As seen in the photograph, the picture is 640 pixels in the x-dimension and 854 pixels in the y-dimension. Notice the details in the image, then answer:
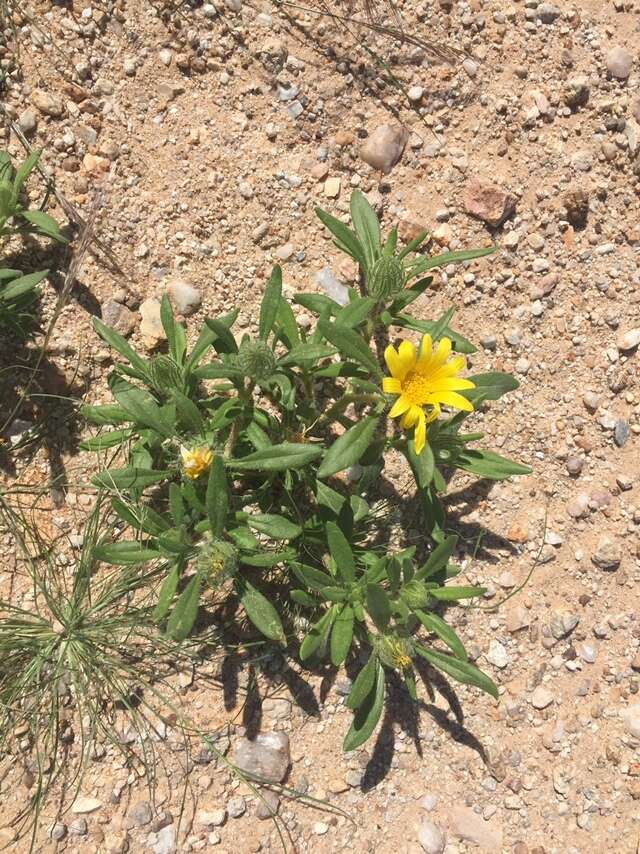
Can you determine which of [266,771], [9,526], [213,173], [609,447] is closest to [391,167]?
[213,173]

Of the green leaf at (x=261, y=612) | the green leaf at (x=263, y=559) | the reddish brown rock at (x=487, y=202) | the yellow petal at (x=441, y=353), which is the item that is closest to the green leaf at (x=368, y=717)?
the green leaf at (x=261, y=612)

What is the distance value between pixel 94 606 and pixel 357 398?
1.72 metres

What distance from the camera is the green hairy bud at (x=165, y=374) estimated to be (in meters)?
3.30

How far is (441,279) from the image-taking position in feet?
13.1

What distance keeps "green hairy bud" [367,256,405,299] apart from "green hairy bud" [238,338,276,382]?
2.05 ft

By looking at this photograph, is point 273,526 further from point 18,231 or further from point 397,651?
point 18,231

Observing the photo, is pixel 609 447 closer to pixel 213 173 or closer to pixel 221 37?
pixel 213 173

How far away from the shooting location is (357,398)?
3348 mm

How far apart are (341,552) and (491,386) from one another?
1.01m

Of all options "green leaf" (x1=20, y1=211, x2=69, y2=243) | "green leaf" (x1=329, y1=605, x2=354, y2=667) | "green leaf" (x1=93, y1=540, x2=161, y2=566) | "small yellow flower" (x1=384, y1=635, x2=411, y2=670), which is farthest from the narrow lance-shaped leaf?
"green leaf" (x1=20, y1=211, x2=69, y2=243)

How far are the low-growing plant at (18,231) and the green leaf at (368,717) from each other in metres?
2.43

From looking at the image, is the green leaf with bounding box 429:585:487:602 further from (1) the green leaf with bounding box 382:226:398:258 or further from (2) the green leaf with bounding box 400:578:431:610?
(1) the green leaf with bounding box 382:226:398:258

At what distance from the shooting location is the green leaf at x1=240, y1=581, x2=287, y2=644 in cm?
337

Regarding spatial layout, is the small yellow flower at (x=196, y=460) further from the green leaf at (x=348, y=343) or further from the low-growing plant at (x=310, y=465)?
the green leaf at (x=348, y=343)
